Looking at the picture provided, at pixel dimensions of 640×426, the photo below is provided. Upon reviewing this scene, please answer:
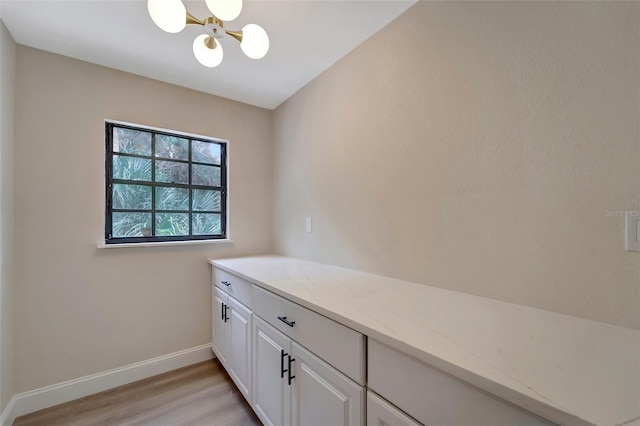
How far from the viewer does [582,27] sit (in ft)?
2.94

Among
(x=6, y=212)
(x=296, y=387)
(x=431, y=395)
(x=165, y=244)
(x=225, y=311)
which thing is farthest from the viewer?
(x=165, y=244)

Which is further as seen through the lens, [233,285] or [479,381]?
[233,285]

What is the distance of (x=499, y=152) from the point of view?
110 cm

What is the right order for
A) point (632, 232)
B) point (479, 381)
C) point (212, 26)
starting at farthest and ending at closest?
point (212, 26)
point (632, 232)
point (479, 381)

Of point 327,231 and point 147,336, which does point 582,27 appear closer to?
point 327,231

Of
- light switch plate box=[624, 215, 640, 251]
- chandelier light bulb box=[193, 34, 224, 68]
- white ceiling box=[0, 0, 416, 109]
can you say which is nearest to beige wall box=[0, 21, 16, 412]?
white ceiling box=[0, 0, 416, 109]

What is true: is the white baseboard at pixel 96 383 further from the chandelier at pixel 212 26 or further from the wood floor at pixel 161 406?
the chandelier at pixel 212 26

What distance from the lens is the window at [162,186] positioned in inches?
79.5

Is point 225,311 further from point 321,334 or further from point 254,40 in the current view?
point 254,40

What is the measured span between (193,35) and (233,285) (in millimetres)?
1669

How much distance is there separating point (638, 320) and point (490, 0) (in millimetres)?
1304

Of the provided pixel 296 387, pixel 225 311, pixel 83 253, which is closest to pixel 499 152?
pixel 296 387

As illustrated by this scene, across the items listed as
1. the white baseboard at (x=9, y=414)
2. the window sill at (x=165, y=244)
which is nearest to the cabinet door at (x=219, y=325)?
the window sill at (x=165, y=244)

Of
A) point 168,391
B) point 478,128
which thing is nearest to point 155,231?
point 168,391
